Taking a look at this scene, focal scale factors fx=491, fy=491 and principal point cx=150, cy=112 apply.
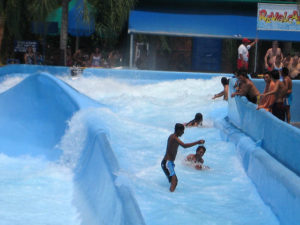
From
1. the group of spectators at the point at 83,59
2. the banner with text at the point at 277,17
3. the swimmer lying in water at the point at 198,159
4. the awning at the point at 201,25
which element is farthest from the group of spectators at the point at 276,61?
the group of spectators at the point at 83,59

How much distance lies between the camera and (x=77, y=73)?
50.9 feet

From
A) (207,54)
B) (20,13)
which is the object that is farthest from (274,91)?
(207,54)

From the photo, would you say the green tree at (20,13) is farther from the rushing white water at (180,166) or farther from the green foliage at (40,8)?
the rushing white water at (180,166)

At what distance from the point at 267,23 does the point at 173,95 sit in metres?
3.59

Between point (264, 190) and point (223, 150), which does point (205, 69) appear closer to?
point (223, 150)

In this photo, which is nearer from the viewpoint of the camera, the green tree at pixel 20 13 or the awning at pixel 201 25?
the green tree at pixel 20 13

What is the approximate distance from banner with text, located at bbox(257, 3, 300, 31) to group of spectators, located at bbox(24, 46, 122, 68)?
599 centimetres

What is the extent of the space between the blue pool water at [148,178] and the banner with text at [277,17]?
408 centimetres

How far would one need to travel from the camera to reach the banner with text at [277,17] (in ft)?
47.4

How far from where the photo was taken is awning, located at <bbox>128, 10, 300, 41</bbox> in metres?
17.5

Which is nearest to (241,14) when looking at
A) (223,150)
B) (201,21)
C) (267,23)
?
(201,21)

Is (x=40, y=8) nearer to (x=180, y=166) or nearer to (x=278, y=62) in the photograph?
(x=278, y=62)

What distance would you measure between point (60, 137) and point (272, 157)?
13.9 ft

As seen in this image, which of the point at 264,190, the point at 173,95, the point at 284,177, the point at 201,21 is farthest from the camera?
the point at 201,21
